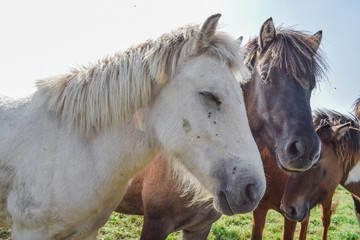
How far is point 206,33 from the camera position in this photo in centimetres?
205

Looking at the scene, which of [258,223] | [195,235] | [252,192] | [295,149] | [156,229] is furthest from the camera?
[258,223]

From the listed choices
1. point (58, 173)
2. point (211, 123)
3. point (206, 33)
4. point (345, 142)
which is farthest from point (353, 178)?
point (58, 173)

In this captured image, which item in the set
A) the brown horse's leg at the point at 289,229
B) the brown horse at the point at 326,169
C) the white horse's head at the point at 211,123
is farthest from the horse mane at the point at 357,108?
the white horse's head at the point at 211,123

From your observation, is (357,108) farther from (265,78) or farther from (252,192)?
(252,192)

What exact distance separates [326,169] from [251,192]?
2.99 m

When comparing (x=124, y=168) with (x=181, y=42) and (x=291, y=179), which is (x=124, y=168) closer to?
(x=181, y=42)

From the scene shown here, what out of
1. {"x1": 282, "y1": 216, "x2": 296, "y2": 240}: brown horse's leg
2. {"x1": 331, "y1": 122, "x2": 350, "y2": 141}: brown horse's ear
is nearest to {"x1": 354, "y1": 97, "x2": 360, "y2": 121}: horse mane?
{"x1": 331, "y1": 122, "x2": 350, "y2": 141}: brown horse's ear

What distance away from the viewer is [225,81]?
76.7 inches

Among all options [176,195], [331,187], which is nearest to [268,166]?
[331,187]

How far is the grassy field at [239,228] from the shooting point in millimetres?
5246

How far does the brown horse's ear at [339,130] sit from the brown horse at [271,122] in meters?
1.39

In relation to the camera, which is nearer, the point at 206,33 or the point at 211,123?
the point at 211,123

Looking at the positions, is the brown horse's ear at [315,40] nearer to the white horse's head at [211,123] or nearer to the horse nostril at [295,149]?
the horse nostril at [295,149]

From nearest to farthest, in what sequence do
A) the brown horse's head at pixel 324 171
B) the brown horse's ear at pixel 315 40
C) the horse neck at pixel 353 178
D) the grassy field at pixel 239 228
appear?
the brown horse's ear at pixel 315 40
the brown horse's head at pixel 324 171
the horse neck at pixel 353 178
the grassy field at pixel 239 228
